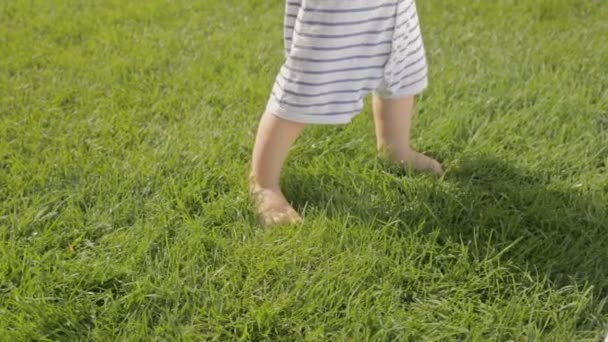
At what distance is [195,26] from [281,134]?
1408 millimetres

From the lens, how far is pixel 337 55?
1378 millimetres

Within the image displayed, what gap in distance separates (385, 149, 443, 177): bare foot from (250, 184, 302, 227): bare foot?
35 centimetres

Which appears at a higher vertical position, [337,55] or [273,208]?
[337,55]

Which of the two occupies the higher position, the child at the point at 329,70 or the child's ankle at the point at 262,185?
the child at the point at 329,70

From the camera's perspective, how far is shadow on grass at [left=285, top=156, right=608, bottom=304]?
53.4 inches

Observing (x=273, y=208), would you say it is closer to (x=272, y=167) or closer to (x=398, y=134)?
(x=272, y=167)

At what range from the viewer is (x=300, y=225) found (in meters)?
1.43

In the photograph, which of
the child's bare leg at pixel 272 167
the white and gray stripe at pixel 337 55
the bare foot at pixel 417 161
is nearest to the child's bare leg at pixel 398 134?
the bare foot at pixel 417 161

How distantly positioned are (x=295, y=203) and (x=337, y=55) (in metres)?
0.39

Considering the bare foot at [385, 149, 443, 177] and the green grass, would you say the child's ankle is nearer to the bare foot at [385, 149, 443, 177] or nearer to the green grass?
the green grass

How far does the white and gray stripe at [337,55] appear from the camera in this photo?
135cm

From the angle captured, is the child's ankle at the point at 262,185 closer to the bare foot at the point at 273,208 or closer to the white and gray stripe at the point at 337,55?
the bare foot at the point at 273,208

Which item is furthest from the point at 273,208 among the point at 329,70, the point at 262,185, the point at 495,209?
the point at 495,209

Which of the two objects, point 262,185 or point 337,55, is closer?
point 337,55
